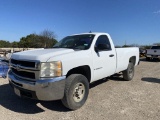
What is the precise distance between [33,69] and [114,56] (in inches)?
116

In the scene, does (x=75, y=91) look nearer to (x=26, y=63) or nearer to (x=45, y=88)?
(x=45, y=88)

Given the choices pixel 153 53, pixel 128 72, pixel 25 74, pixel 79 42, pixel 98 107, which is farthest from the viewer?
pixel 153 53

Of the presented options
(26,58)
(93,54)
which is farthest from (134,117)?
(26,58)

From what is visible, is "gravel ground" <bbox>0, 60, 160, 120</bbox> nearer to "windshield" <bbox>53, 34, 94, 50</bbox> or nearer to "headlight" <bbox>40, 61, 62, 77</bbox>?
"headlight" <bbox>40, 61, 62, 77</bbox>

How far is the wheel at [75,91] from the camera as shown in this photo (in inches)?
155

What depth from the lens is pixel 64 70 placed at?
3773 millimetres

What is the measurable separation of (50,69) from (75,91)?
99 cm

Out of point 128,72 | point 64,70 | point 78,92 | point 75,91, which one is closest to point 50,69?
point 64,70

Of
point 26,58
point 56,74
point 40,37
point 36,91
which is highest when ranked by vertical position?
point 40,37

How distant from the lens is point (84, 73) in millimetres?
4660

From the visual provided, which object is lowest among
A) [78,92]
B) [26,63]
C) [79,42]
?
[78,92]

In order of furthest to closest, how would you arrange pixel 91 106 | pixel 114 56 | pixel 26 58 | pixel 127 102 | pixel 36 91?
1. pixel 114 56
2. pixel 127 102
3. pixel 91 106
4. pixel 26 58
5. pixel 36 91

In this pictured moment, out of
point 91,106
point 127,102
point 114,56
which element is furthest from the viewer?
point 114,56

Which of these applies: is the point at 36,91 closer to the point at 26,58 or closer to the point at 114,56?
the point at 26,58
